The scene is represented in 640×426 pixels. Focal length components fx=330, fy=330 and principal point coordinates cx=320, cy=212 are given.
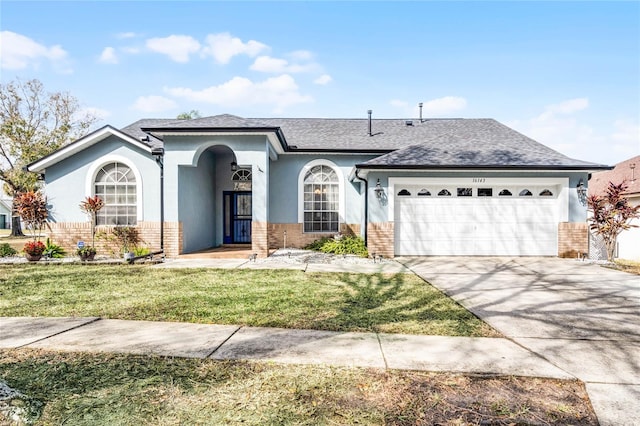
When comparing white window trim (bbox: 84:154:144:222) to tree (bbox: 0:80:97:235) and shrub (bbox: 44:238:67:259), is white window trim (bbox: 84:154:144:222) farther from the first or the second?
tree (bbox: 0:80:97:235)

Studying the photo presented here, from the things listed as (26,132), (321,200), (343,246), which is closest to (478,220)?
(343,246)

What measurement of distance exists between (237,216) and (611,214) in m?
14.3

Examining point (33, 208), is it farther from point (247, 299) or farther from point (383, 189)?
point (383, 189)

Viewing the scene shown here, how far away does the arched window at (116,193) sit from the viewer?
12344mm

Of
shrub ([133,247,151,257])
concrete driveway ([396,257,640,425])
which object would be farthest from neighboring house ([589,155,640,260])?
shrub ([133,247,151,257])

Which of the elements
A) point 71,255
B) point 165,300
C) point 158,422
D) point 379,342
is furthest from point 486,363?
point 71,255

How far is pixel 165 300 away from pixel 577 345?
6.20 metres

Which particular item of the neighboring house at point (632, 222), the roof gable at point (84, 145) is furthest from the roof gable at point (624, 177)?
the roof gable at point (84, 145)

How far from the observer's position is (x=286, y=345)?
3809 millimetres

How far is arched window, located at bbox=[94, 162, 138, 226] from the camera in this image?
12.3 metres

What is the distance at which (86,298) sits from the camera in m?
6.10

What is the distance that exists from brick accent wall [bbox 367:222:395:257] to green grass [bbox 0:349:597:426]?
8586 millimetres

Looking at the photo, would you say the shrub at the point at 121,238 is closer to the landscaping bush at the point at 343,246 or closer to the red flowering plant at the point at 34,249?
the red flowering plant at the point at 34,249

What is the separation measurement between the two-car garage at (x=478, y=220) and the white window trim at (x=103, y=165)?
9286 mm
